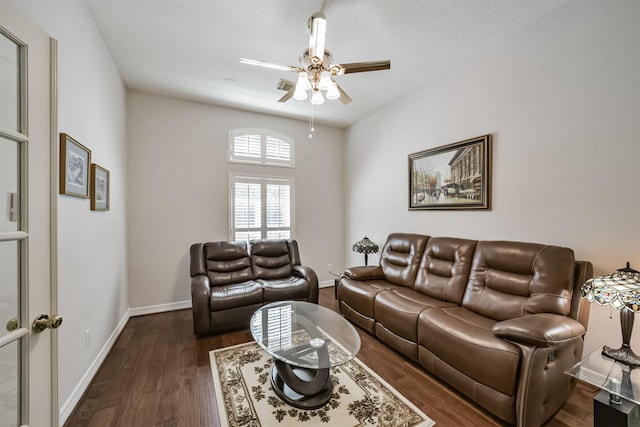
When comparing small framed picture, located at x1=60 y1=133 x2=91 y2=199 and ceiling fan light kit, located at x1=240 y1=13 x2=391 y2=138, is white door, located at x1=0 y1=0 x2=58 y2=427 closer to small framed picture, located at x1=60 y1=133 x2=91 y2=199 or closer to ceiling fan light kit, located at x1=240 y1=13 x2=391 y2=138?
small framed picture, located at x1=60 y1=133 x2=91 y2=199

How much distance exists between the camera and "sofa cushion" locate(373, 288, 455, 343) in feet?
7.58

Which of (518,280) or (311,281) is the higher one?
(518,280)

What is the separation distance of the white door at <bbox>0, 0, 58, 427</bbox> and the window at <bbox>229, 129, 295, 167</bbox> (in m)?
3.05

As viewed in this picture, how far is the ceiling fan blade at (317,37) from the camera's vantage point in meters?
1.81

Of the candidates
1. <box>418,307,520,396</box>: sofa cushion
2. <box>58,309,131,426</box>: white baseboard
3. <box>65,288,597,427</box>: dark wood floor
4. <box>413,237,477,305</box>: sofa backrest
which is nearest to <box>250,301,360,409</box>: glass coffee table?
<box>65,288,597,427</box>: dark wood floor

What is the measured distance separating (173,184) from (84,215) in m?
1.79

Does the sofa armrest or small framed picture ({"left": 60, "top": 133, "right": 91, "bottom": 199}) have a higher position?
small framed picture ({"left": 60, "top": 133, "right": 91, "bottom": 199})

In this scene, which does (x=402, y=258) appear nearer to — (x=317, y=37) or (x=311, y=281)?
(x=311, y=281)

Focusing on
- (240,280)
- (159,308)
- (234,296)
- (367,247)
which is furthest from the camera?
(367,247)

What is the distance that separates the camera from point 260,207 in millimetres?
4328

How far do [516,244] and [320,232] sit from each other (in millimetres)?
3098

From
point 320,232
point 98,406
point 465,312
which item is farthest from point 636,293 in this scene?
point 320,232

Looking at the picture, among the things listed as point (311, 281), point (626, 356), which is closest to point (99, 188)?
point (311, 281)

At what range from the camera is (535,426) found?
1.57 m
